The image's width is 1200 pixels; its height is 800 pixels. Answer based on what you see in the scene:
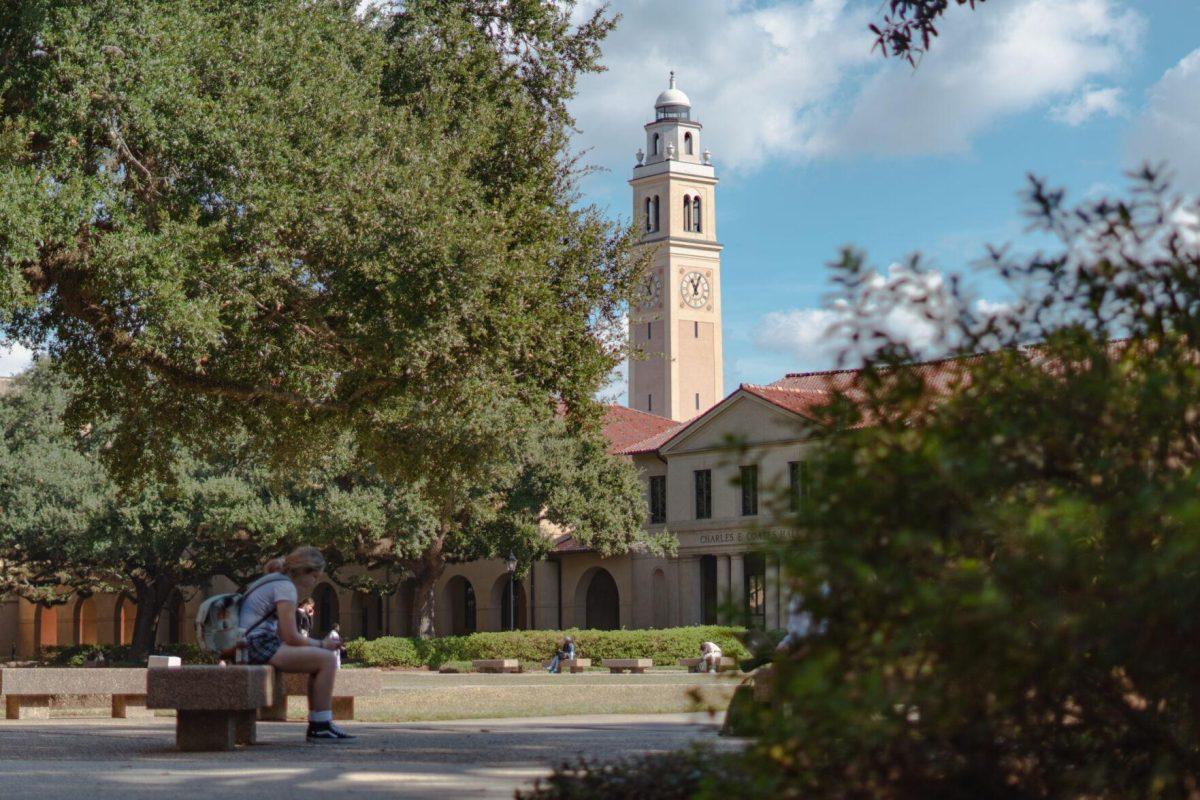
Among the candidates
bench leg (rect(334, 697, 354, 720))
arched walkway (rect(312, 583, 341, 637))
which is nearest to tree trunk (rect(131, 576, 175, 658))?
arched walkway (rect(312, 583, 341, 637))

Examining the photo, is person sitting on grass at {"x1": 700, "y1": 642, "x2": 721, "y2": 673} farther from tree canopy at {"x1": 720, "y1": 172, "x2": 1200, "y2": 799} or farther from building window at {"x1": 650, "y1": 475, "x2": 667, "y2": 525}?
tree canopy at {"x1": 720, "y1": 172, "x2": 1200, "y2": 799}

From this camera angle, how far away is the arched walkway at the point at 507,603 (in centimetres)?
6781

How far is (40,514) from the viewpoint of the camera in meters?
54.5

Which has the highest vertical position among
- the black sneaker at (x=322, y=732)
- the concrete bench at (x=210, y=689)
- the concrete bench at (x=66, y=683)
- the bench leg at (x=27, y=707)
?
the concrete bench at (x=210, y=689)

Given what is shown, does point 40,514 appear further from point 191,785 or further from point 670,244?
point 670,244

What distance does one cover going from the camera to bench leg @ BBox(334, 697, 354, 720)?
15.6 meters

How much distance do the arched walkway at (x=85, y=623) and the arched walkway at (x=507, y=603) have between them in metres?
25.5

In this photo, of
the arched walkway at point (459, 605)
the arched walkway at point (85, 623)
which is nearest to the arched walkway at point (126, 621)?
the arched walkway at point (85, 623)

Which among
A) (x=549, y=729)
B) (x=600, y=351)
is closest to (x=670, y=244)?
(x=600, y=351)

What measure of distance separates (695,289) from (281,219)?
109769mm

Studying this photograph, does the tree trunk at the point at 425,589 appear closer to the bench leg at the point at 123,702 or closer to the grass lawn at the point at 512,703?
the grass lawn at the point at 512,703

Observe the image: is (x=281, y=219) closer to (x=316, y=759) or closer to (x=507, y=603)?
Result: (x=316, y=759)

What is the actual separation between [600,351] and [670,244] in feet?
336

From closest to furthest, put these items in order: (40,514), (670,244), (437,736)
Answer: (437,736) → (40,514) → (670,244)
